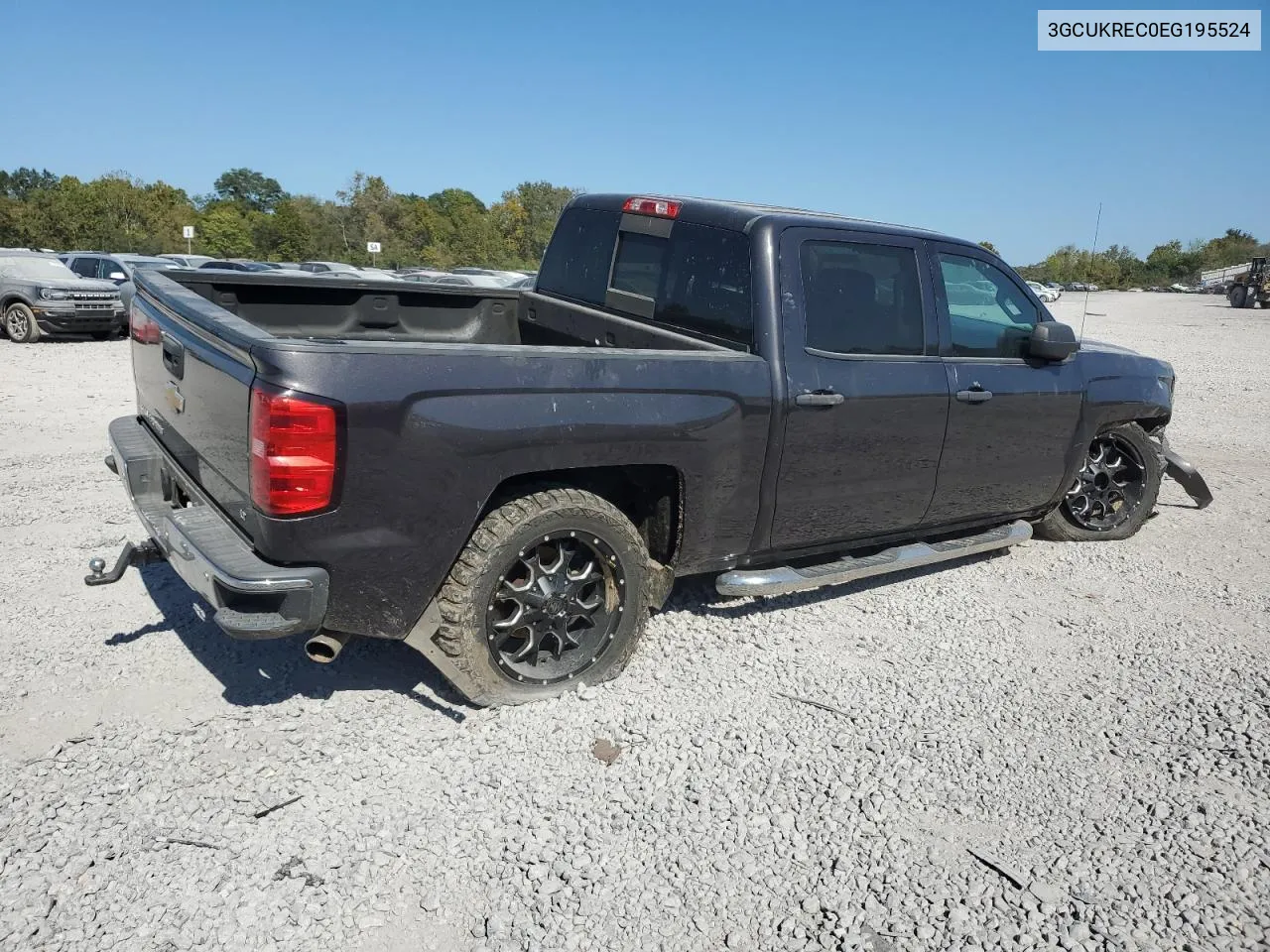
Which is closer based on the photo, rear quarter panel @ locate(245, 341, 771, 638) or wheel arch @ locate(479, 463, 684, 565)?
rear quarter panel @ locate(245, 341, 771, 638)

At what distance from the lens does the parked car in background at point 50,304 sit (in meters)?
14.9

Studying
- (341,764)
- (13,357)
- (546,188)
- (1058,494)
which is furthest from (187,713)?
(546,188)

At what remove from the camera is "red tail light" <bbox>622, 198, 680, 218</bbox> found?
170 inches

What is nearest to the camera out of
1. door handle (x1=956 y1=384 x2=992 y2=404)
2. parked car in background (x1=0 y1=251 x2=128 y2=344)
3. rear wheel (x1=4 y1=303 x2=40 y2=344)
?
door handle (x1=956 y1=384 x2=992 y2=404)

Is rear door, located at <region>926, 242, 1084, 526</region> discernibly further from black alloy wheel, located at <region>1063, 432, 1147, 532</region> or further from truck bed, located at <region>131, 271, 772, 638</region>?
truck bed, located at <region>131, 271, 772, 638</region>

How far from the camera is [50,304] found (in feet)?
48.7

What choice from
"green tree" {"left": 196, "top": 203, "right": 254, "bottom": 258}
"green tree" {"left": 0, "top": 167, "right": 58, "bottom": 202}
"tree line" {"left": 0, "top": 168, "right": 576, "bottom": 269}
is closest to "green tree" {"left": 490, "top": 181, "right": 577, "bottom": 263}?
"tree line" {"left": 0, "top": 168, "right": 576, "bottom": 269}

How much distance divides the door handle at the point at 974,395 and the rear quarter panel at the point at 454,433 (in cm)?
133

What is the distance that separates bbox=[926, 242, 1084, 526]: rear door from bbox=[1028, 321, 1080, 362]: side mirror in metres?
0.11

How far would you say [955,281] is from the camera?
4.55m

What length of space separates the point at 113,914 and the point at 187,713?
1063mm

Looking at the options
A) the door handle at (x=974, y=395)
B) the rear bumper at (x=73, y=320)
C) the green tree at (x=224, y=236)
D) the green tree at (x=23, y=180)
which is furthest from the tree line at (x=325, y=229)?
the door handle at (x=974, y=395)

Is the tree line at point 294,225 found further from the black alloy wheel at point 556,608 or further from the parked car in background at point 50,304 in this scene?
the black alloy wheel at point 556,608

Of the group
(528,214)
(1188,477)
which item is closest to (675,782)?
(1188,477)
